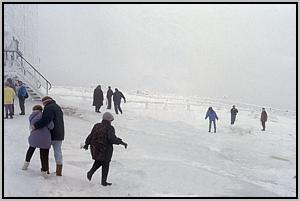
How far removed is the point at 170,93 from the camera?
326 inches

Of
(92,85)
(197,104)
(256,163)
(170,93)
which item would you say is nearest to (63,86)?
(92,85)

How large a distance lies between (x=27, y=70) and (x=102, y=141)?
302 cm

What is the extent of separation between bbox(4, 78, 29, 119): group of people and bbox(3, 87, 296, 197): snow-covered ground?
0.19 m

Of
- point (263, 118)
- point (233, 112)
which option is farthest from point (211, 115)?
point (263, 118)

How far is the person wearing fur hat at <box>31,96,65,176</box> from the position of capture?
17.4ft

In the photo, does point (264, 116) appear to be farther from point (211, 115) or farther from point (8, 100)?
point (8, 100)

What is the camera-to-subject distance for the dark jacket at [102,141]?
17.7 ft

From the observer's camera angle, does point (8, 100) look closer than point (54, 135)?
No

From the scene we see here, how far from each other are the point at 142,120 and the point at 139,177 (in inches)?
87.4

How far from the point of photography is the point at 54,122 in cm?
542

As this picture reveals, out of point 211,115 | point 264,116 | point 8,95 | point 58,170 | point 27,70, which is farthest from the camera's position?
point 264,116

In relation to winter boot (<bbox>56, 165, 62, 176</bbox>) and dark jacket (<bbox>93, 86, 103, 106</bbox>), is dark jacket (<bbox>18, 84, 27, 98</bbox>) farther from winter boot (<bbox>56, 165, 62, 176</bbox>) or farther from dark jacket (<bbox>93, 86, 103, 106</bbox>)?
winter boot (<bbox>56, 165, 62, 176</bbox>)

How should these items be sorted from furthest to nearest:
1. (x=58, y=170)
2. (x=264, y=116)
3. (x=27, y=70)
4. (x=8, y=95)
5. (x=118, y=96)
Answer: (x=264, y=116), (x=118, y=96), (x=27, y=70), (x=8, y=95), (x=58, y=170)

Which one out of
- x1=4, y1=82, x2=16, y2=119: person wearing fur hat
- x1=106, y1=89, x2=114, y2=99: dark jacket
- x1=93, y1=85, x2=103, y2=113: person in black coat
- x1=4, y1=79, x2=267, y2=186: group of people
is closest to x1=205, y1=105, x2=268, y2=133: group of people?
x1=106, y1=89, x2=114, y2=99: dark jacket
